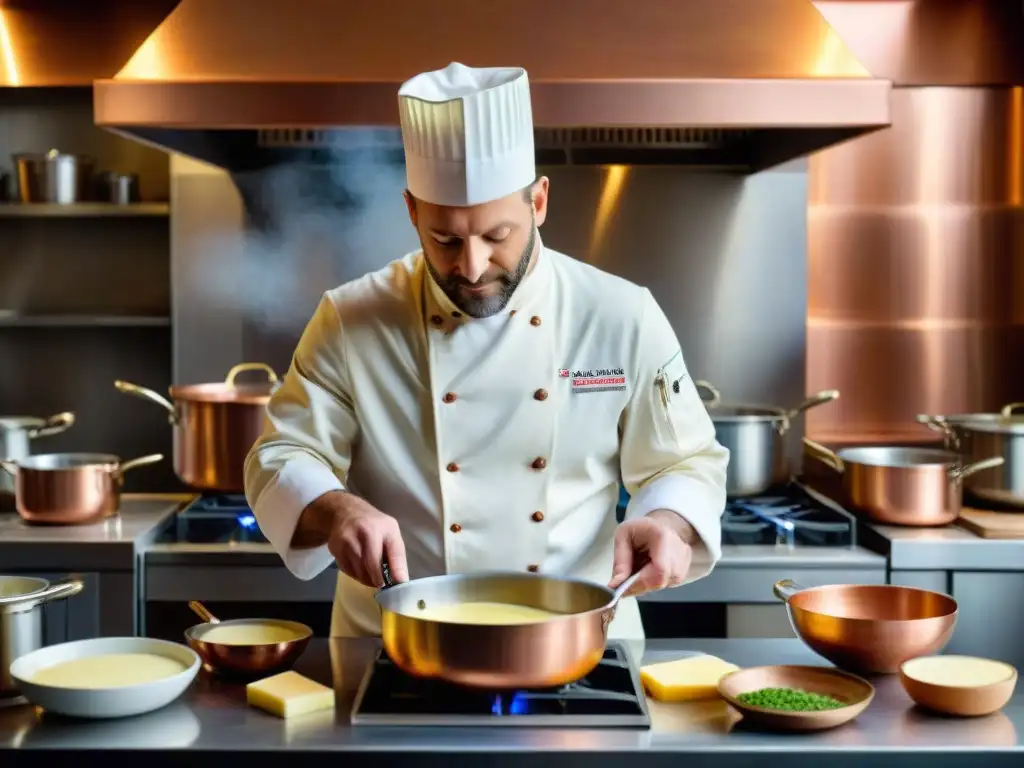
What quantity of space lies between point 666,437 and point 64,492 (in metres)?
1.72

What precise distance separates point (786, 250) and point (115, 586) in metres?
2.14

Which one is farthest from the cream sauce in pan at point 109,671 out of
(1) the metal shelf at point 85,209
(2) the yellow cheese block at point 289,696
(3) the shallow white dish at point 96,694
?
(1) the metal shelf at point 85,209

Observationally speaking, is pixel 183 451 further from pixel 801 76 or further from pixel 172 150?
pixel 801 76

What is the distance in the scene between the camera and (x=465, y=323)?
7.04 ft

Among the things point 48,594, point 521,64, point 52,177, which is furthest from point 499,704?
point 52,177

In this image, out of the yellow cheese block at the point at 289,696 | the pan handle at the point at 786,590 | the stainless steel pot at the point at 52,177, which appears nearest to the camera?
the yellow cheese block at the point at 289,696

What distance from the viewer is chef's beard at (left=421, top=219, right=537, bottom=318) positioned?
6.36 feet

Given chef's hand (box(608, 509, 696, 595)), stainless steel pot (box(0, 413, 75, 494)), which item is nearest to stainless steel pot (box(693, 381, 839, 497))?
chef's hand (box(608, 509, 696, 595))

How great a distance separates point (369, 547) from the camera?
1.71 meters

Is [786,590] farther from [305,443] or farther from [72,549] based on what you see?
[72,549]

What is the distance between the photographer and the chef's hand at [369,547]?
1.70 metres

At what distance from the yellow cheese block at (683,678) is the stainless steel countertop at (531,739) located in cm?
2

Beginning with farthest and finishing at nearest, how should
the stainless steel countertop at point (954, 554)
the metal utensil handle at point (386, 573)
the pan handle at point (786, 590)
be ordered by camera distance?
the stainless steel countertop at point (954, 554), the pan handle at point (786, 590), the metal utensil handle at point (386, 573)

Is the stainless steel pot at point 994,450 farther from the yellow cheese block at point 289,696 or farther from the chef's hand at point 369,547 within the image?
the yellow cheese block at point 289,696
